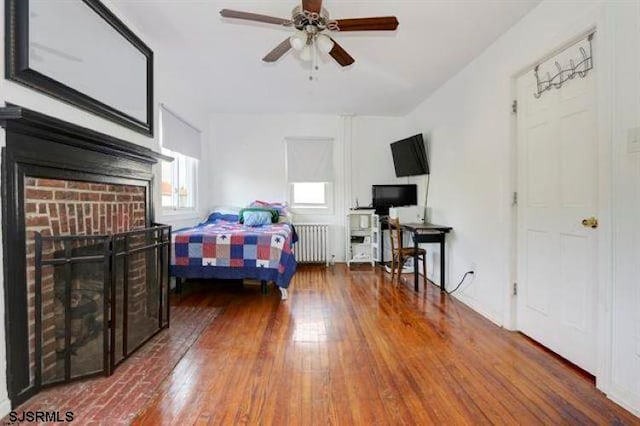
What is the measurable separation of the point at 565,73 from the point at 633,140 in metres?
0.79

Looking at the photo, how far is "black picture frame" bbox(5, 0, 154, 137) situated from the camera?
61.4 inches

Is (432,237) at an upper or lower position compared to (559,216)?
lower

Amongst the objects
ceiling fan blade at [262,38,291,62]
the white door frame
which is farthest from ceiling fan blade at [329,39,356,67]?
the white door frame

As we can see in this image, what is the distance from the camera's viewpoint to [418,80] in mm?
3789

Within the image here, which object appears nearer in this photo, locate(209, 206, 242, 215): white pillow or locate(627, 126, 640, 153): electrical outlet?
locate(627, 126, 640, 153): electrical outlet

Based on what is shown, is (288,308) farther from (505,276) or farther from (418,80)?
(418,80)

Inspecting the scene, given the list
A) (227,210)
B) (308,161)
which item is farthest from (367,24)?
(227,210)

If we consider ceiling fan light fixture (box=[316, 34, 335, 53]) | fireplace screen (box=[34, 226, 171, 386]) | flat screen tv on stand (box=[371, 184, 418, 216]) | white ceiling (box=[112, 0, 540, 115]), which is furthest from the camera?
flat screen tv on stand (box=[371, 184, 418, 216])

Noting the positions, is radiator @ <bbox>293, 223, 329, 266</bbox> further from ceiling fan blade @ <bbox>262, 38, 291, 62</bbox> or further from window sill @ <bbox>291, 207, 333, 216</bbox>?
ceiling fan blade @ <bbox>262, 38, 291, 62</bbox>

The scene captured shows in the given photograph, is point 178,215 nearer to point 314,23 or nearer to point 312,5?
point 314,23

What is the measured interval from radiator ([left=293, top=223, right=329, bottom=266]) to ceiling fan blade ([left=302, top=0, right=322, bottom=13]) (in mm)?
3609

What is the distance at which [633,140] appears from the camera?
1609mm

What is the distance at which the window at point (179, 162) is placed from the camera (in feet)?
12.2

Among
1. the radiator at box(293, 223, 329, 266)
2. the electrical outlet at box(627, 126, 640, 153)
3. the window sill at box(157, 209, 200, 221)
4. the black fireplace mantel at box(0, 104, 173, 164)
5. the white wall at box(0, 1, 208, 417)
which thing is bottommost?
the radiator at box(293, 223, 329, 266)
